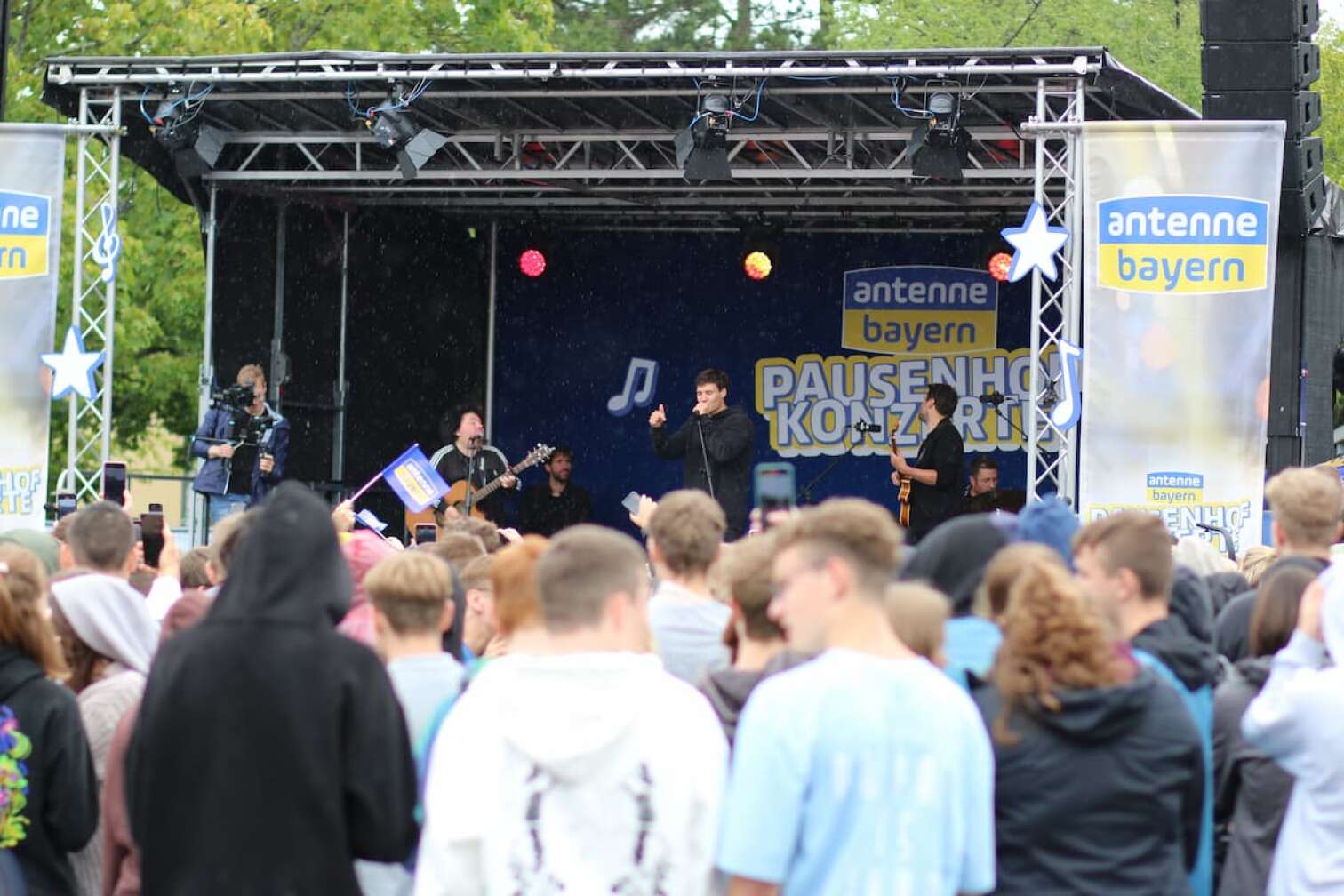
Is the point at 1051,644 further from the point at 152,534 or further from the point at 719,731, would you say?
the point at 152,534

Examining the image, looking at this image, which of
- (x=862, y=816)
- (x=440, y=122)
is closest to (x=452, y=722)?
(x=862, y=816)

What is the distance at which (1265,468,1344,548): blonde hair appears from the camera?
14.9 ft

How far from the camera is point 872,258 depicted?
50.3 ft

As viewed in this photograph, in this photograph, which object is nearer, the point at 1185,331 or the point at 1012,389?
the point at 1185,331

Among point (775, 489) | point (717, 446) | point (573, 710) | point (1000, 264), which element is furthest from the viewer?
point (1000, 264)

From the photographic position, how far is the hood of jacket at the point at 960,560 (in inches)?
138

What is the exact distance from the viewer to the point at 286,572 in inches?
124

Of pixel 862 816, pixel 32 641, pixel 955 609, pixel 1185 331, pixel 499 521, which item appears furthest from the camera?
pixel 499 521

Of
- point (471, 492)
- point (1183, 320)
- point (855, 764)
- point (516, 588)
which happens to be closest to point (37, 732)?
point (516, 588)

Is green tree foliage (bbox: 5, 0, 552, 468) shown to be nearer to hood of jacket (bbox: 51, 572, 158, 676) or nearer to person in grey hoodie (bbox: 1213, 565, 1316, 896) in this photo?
hood of jacket (bbox: 51, 572, 158, 676)

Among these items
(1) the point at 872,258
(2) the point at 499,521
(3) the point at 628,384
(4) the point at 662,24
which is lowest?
(2) the point at 499,521

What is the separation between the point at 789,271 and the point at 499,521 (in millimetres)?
3383

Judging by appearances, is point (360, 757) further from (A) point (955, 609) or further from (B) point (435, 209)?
(B) point (435, 209)

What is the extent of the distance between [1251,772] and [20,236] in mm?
8262
